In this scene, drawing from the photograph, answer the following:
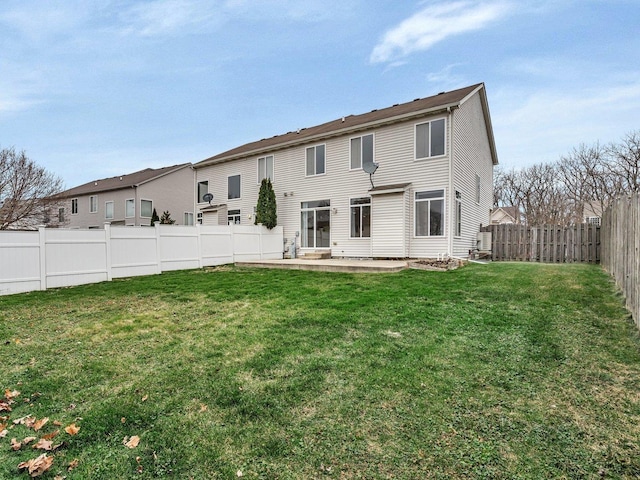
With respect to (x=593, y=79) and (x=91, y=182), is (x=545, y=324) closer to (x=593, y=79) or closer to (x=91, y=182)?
(x=593, y=79)

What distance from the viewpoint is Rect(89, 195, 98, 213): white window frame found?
28.0m

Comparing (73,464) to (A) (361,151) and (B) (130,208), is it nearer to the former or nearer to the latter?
(A) (361,151)

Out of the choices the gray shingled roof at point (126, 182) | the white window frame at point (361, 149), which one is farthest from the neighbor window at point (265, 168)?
the gray shingled roof at point (126, 182)

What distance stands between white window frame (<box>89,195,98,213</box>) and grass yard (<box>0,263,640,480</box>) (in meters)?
26.5

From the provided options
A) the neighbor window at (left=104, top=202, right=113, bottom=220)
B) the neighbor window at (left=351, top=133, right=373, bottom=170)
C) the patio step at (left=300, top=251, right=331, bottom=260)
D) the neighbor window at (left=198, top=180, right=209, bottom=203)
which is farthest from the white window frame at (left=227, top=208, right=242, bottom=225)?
the neighbor window at (left=104, top=202, right=113, bottom=220)

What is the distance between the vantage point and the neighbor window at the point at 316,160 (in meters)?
14.8

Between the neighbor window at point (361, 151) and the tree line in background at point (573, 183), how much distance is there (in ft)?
53.2

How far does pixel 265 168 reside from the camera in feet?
55.1

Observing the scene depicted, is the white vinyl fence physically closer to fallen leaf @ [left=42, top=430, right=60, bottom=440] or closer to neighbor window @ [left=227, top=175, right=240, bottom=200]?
neighbor window @ [left=227, top=175, right=240, bottom=200]

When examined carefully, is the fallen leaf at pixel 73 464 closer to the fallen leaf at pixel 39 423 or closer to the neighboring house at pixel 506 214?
the fallen leaf at pixel 39 423

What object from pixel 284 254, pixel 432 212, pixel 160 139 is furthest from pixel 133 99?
pixel 432 212

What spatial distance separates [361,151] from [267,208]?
4.75m

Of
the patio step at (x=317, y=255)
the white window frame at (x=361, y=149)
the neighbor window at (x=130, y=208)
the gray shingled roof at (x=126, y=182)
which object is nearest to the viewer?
the white window frame at (x=361, y=149)

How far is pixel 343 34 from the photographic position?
523 inches
